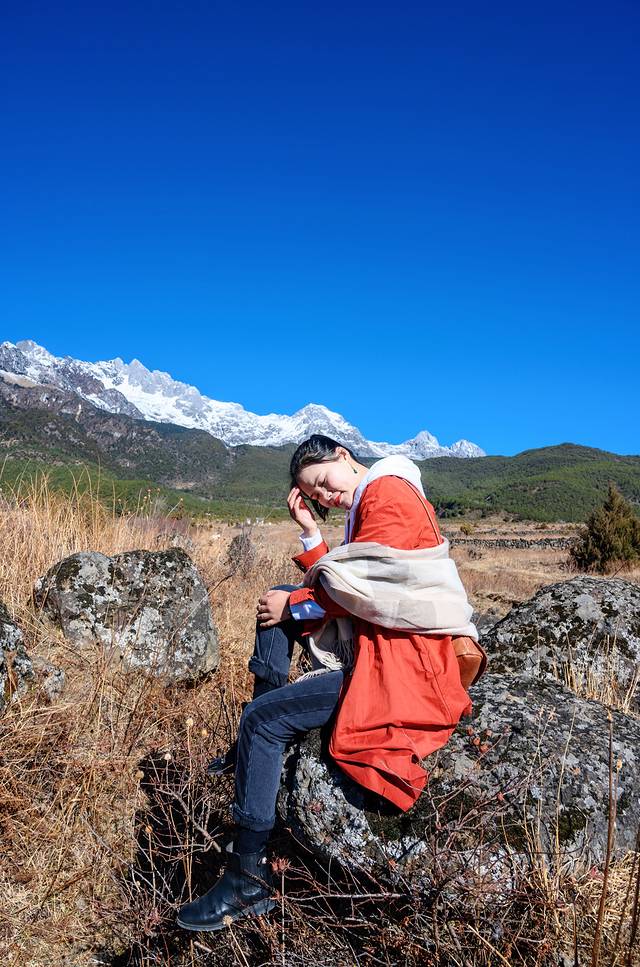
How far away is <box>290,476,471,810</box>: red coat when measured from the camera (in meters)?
1.92

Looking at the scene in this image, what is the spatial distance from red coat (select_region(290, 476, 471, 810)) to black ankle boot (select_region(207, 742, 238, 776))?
85 cm

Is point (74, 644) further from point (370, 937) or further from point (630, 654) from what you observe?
point (630, 654)

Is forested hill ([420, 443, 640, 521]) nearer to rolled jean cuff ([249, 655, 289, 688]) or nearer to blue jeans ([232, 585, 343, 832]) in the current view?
rolled jean cuff ([249, 655, 289, 688])

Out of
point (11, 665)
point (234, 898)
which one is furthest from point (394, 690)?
point (11, 665)

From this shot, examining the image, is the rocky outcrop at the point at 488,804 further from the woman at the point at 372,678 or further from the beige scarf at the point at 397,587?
the beige scarf at the point at 397,587

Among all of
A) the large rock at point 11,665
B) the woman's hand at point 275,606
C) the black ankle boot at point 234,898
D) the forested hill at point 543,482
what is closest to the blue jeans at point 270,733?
the black ankle boot at point 234,898

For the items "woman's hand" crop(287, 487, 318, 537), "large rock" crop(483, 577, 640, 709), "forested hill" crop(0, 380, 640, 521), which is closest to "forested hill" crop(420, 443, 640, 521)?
"forested hill" crop(0, 380, 640, 521)

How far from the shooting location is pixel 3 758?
2.70 metres

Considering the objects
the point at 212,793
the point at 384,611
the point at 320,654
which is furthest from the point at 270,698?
the point at 212,793

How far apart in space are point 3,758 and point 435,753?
2.00 metres

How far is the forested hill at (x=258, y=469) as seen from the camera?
75.2m

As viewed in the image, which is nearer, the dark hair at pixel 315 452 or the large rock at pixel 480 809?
the large rock at pixel 480 809

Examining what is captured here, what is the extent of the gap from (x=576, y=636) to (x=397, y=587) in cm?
286

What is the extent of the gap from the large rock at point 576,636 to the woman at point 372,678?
223 centimetres
